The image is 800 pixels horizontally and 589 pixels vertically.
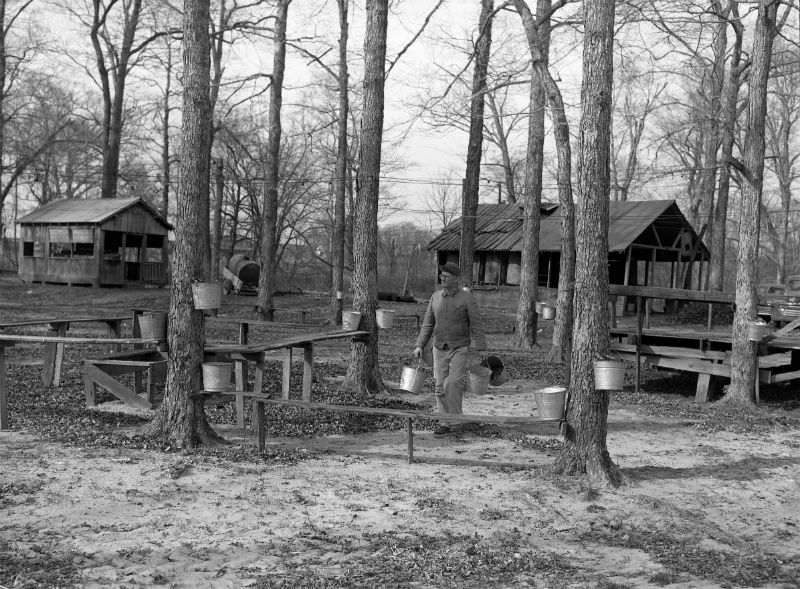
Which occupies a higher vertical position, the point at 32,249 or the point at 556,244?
the point at 556,244

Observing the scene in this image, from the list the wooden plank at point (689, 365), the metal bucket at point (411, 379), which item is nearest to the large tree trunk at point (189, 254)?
the metal bucket at point (411, 379)

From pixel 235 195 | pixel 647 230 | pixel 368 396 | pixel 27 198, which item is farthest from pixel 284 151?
pixel 368 396

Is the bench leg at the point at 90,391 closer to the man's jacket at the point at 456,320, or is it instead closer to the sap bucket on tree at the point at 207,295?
the sap bucket on tree at the point at 207,295

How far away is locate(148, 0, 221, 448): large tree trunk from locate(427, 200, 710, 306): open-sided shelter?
73.6 ft

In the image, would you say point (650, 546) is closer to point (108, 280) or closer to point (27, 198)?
point (108, 280)

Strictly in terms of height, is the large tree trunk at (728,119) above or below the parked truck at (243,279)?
above

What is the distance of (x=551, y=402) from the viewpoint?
7035mm

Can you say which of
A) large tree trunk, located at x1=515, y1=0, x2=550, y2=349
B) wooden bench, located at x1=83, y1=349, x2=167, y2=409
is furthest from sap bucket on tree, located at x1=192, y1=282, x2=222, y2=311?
large tree trunk, located at x1=515, y1=0, x2=550, y2=349

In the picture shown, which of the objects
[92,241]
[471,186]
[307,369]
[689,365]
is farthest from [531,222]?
[92,241]

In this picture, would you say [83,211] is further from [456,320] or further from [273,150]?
[456,320]

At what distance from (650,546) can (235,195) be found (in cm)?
3811

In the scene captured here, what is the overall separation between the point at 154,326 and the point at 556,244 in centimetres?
2437

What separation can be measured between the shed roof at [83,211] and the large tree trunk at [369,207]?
23.0 metres

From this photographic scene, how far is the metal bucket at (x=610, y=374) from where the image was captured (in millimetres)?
6758
